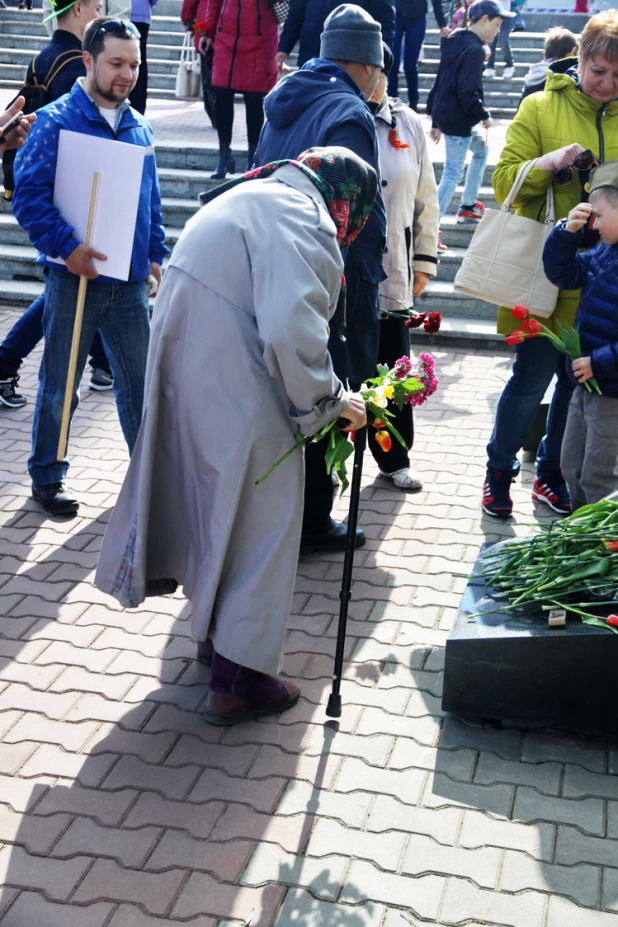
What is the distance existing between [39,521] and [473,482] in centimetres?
225

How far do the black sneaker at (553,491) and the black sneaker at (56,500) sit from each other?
2.30 meters

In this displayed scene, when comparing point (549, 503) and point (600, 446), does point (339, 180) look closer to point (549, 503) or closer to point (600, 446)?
point (600, 446)

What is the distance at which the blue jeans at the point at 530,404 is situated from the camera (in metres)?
4.94

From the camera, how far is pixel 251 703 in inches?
143

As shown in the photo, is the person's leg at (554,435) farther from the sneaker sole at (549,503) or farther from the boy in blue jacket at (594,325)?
the boy in blue jacket at (594,325)

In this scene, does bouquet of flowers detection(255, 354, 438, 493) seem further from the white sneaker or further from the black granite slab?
the white sneaker

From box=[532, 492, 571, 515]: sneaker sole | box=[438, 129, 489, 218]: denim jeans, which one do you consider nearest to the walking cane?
box=[532, 492, 571, 515]: sneaker sole

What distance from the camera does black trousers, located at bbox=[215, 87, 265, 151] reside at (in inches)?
364

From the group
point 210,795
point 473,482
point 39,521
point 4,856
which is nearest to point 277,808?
point 210,795

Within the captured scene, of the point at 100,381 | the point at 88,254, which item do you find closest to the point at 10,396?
the point at 100,381

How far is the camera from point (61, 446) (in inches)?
199

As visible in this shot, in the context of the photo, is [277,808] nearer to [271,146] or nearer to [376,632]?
[376,632]

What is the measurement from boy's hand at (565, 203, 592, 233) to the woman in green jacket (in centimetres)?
27

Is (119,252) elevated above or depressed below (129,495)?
above
